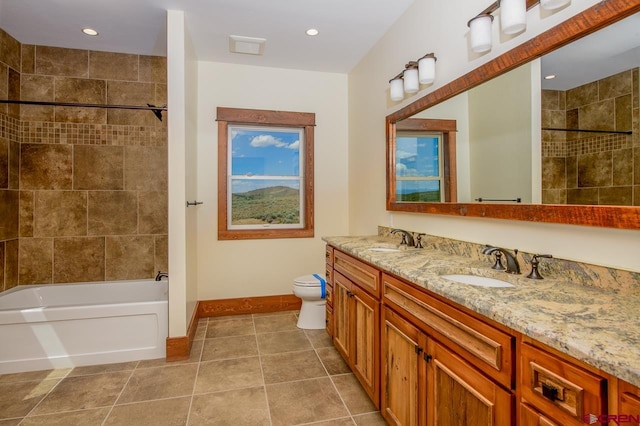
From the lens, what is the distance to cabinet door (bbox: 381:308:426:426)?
4.52 feet

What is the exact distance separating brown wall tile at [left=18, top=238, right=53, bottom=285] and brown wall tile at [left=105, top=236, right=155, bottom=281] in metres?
0.48

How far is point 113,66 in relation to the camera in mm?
3230

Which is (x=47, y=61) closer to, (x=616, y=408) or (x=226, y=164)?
(x=226, y=164)

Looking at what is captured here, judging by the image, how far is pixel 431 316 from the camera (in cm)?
131

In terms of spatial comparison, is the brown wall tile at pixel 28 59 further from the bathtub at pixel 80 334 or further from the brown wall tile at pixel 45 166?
the bathtub at pixel 80 334

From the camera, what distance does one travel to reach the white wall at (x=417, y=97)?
1.26 metres

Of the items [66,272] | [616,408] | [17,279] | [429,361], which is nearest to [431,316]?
[429,361]

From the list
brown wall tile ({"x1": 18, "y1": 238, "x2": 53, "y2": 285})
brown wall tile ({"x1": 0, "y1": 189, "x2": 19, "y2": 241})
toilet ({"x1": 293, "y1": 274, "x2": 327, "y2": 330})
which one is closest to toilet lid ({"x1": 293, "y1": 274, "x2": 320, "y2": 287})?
toilet ({"x1": 293, "y1": 274, "x2": 327, "y2": 330})

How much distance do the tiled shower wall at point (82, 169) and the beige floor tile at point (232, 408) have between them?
1747 mm

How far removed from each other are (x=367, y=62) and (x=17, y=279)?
379 centimetres

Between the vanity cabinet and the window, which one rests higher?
the window

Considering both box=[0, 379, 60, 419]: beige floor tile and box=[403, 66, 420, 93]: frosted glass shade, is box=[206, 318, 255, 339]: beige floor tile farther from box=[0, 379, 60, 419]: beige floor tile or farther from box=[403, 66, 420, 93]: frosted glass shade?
box=[403, 66, 420, 93]: frosted glass shade

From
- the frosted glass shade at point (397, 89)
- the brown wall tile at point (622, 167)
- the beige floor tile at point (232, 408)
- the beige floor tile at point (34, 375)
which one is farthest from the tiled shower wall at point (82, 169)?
the brown wall tile at point (622, 167)

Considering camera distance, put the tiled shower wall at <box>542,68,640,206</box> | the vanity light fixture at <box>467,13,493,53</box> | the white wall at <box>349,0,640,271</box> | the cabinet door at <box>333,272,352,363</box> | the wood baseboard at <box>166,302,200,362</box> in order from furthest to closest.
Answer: the wood baseboard at <box>166,302,200,362</box> → the cabinet door at <box>333,272,352,363</box> → the vanity light fixture at <box>467,13,493,53</box> → the white wall at <box>349,0,640,271</box> → the tiled shower wall at <box>542,68,640,206</box>
